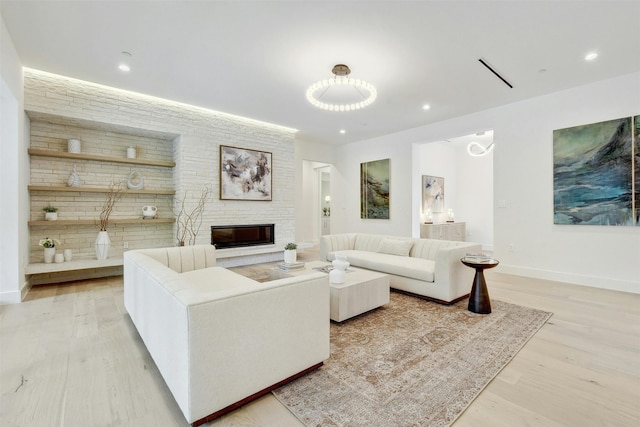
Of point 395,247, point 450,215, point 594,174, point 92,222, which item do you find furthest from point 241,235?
point 594,174

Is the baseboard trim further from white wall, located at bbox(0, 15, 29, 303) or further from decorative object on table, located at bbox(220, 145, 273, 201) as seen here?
decorative object on table, located at bbox(220, 145, 273, 201)

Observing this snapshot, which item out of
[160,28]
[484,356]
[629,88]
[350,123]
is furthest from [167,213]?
[629,88]

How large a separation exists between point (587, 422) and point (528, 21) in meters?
3.15

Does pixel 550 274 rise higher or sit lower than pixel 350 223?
lower

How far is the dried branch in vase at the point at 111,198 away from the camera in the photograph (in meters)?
4.55

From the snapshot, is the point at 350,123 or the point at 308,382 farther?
the point at 350,123

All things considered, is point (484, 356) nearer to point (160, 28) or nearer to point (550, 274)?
point (550, 274)

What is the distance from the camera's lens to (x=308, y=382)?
1.77 m

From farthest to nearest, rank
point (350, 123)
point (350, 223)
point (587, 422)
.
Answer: point (350, 223) → point (350, 123) → point (587, 422)

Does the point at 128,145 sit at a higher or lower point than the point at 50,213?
higher

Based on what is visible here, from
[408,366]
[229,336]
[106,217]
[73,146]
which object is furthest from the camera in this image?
[106,217]

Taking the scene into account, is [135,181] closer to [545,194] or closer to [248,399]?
[248,399]

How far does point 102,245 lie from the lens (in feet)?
14.0

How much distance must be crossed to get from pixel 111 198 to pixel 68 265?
1.21 m
